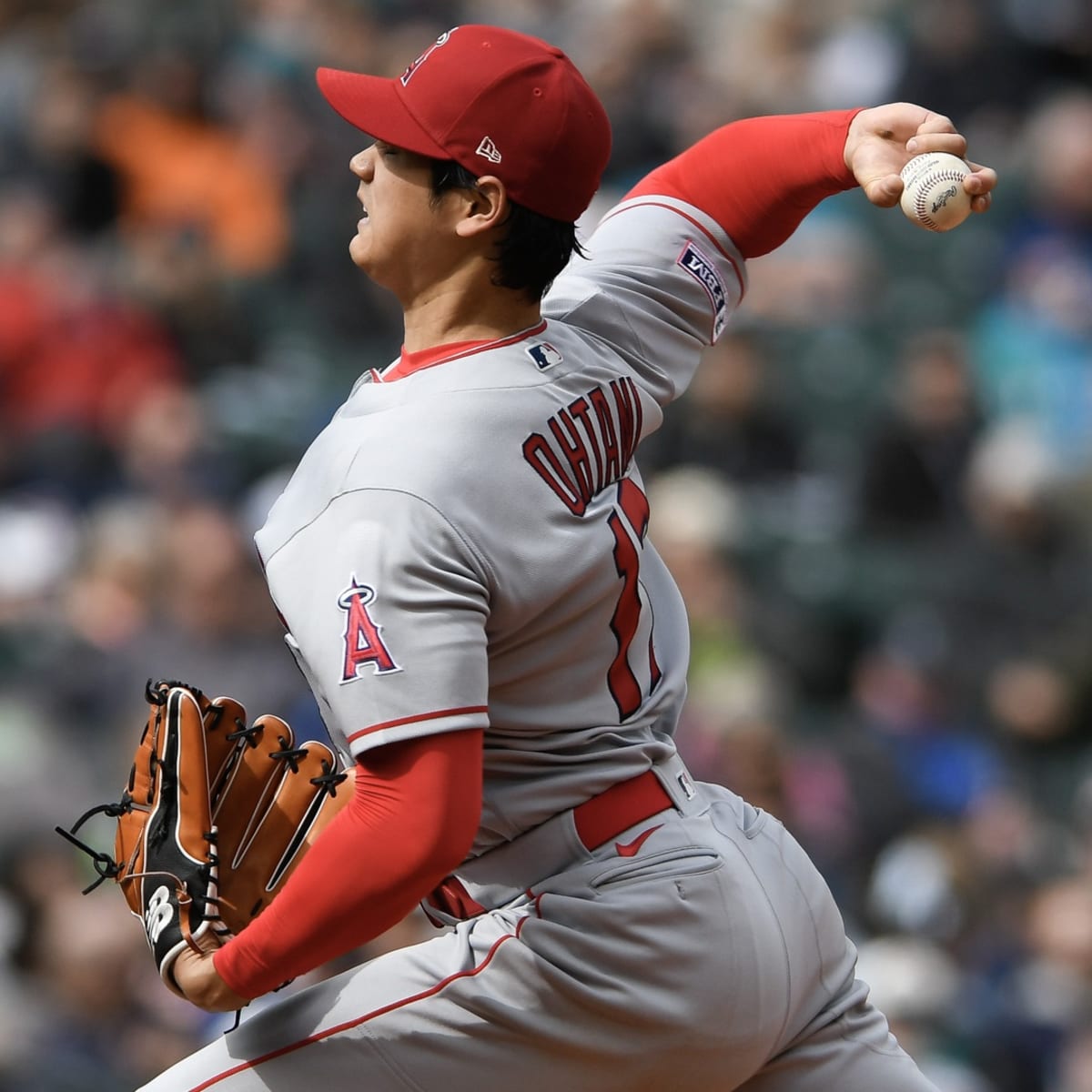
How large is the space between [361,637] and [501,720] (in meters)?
0.27

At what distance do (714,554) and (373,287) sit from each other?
87.1 inches

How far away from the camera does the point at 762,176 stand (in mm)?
2795

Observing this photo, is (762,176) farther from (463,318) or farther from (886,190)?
(463,318)

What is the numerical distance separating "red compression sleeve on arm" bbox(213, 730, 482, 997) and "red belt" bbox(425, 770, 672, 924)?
25cm

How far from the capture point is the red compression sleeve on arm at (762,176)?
274cm

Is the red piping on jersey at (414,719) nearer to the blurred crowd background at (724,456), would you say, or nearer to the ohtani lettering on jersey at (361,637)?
the ohtani lettering on jersey at (361,637)

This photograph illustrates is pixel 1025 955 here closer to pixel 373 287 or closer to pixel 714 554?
pixel 714 554

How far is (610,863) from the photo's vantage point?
7.82 feet

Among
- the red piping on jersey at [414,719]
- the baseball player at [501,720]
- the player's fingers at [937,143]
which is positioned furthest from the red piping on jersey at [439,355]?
the player's fingers at [937,143]

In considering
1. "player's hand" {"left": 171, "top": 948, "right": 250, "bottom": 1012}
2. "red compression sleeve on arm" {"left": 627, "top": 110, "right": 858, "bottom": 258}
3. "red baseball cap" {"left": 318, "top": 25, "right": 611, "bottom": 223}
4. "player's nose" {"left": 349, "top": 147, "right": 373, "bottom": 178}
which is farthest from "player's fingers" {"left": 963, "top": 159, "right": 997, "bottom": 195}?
"player's hand" {"left": 171, "top": 948, "right": 250, "bottom": 1012}

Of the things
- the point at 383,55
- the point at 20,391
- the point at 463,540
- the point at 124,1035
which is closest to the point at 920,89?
the point at 383,55

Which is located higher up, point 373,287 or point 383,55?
point 383,55

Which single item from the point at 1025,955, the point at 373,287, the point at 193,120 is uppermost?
the point at 193,120

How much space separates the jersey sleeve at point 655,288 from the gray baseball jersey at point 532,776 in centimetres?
13
